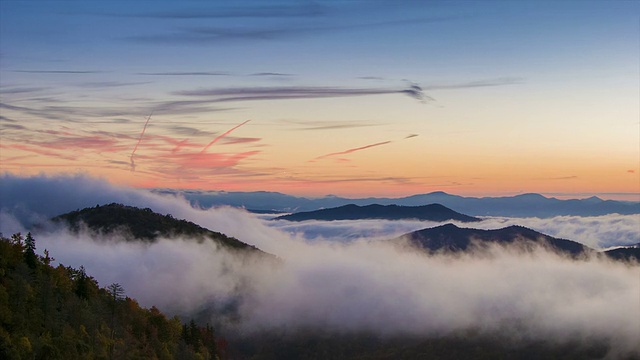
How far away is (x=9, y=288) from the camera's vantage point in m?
144

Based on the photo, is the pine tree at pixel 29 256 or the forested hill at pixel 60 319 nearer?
the forested hill at pixel 60 319

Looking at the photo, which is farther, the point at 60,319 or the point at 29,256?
the point at 29,256

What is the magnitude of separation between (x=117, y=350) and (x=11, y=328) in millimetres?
21903

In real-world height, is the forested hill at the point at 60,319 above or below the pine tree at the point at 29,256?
below

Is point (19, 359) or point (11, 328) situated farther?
point (11, 328)

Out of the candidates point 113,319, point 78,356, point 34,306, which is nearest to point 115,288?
point 113,319

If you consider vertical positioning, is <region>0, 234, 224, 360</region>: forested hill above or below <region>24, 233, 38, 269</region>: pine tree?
below

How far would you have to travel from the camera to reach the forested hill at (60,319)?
123875 mm

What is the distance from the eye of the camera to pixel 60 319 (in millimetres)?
140000

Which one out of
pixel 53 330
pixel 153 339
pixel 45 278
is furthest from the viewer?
pixel 153 339

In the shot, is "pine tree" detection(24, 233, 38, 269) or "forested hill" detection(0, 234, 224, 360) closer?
Answer: "forested hill" detection(0, 234, 224, 360)

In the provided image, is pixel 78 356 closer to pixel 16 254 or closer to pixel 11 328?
pixel 11 328

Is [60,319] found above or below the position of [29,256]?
below

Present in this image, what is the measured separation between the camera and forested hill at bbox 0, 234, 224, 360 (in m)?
124
